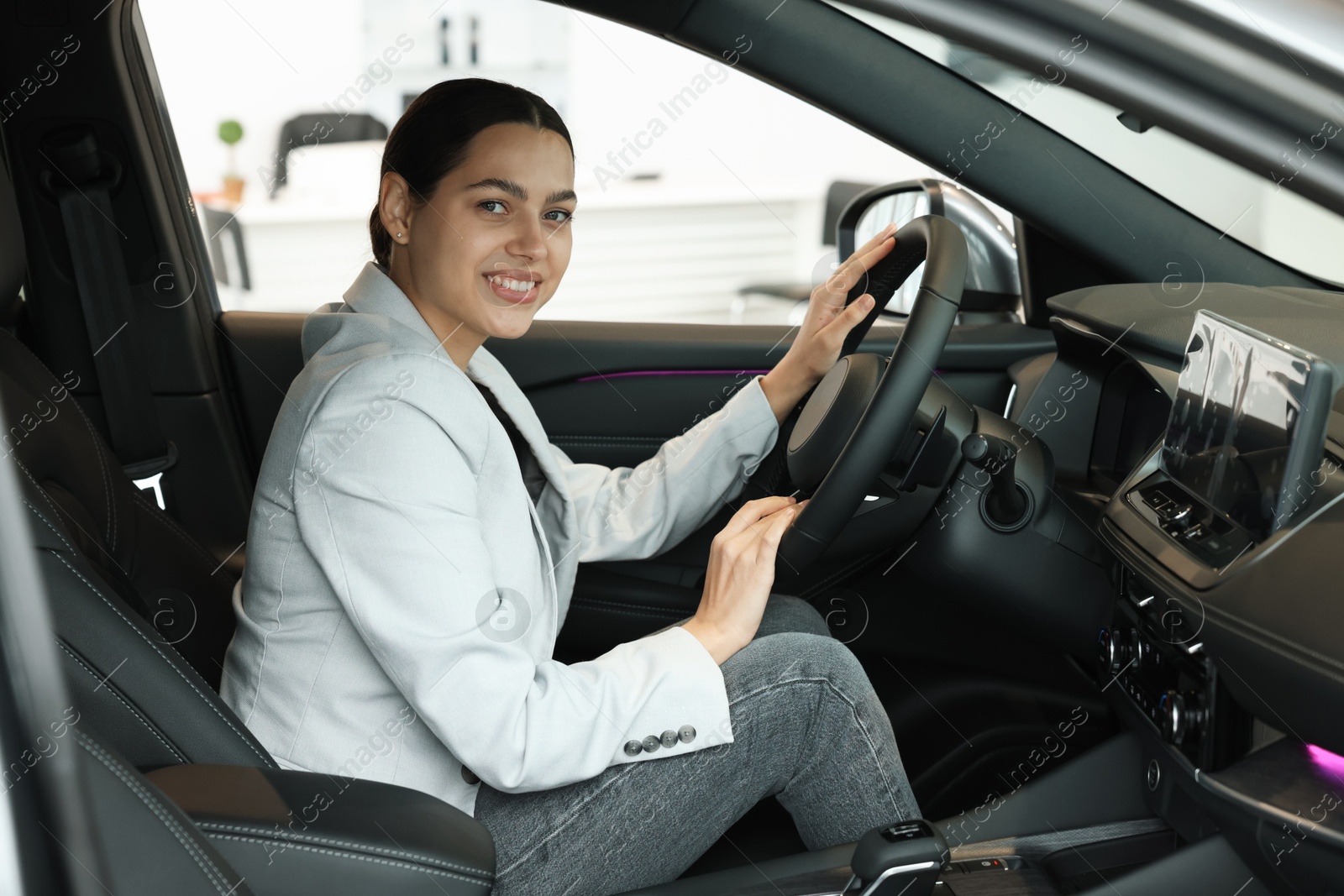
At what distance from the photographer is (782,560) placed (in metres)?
1.08

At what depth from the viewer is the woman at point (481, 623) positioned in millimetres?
937

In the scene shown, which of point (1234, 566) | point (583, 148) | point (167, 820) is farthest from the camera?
point (583, 148)

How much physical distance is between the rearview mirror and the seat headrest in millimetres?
1114

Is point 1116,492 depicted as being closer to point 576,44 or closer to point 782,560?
point 782,560

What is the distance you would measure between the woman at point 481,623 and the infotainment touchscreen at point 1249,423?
14.3 inches

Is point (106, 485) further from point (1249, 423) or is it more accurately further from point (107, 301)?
point (1249, 423)

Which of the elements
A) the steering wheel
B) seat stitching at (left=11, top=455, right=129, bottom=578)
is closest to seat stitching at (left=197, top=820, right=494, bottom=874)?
seat stitching at (left=11, top=455, right=129, bottom=578)

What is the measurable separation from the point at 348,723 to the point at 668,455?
0.67 m

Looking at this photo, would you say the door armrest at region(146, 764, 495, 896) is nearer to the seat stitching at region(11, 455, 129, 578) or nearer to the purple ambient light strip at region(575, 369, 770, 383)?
the seat stitching at region(11, 455, 129, 578)

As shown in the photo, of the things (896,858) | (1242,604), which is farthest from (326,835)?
(1242,604)

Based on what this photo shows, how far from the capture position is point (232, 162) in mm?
4562

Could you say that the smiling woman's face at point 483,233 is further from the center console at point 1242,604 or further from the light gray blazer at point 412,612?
the center console at point 1242,604

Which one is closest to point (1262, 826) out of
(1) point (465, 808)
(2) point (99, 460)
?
(1) point (465, 808)

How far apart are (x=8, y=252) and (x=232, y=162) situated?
3.78m
